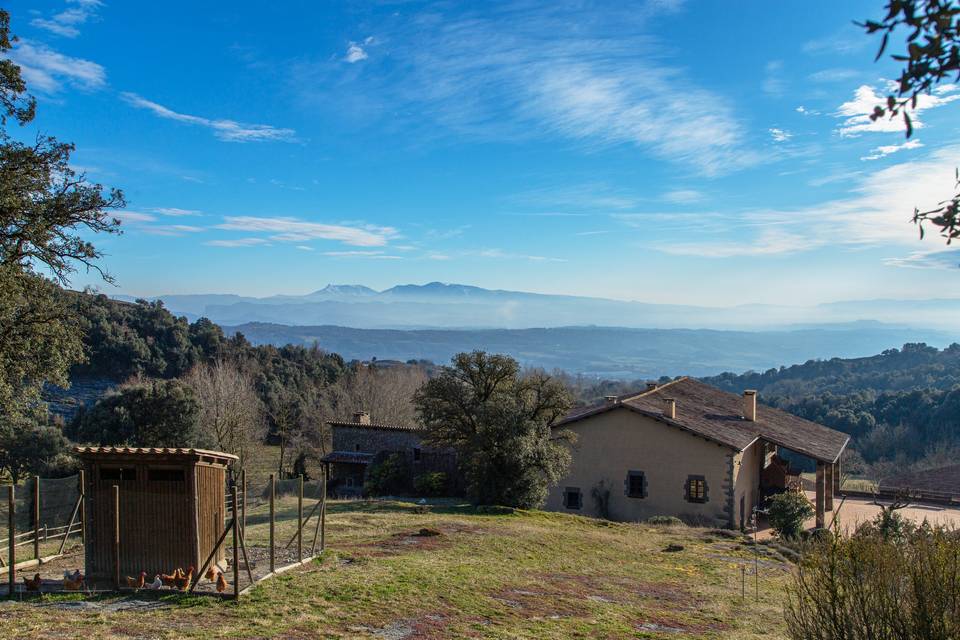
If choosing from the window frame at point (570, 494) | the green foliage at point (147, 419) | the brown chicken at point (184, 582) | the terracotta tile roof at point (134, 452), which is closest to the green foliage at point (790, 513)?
the window frame at point (570, 494)

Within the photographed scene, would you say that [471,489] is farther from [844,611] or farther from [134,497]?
[844,611]

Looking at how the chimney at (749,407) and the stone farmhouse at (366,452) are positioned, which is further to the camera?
the stone farmhouse at (366,452)

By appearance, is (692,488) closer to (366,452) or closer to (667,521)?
(667,521)

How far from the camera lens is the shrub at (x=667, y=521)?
90.9 feet

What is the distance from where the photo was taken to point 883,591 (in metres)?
6.99

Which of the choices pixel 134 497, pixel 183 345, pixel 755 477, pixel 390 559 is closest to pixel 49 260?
pixel 134 497

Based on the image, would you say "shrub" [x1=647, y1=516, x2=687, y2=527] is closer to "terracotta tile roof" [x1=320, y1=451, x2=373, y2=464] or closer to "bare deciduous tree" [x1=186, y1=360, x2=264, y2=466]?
"terracotta tile roof" [x1=320, y1=451, x2=373, y2=464]

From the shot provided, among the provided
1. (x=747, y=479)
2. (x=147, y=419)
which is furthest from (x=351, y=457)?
(x=747, y=479)

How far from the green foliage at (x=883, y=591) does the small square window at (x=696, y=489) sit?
924 inches

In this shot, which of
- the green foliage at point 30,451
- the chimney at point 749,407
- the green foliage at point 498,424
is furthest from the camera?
the green foliage at point 30,451

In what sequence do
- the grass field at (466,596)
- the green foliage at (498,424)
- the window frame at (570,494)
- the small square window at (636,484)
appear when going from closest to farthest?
the grass field at (466,596) < the green foliage at (498,424) < the small square window at (636,484) < the window frame at (570,494)

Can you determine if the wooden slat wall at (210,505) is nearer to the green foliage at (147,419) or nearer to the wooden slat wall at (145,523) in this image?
the wooden slat wall at (145,523)

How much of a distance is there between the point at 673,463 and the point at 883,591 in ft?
81.0

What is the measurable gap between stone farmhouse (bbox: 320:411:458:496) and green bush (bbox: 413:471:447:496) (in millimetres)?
1170
